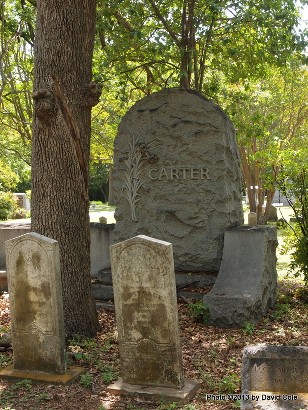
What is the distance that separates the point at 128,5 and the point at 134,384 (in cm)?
768

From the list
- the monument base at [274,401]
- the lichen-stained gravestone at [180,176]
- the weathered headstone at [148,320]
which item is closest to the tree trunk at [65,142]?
the weathered headstone at [148,320]

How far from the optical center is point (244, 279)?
→ 24.8ft

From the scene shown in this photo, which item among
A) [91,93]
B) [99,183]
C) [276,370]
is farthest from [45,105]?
[99,183]

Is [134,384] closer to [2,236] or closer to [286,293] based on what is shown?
[286,293]

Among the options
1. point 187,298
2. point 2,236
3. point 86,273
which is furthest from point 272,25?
point 2,236

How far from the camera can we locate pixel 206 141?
8453 mm

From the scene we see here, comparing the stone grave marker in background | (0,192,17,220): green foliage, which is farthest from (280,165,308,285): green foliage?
(0,192,17,220): green foliage

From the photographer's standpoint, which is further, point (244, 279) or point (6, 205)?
point (6, 205)

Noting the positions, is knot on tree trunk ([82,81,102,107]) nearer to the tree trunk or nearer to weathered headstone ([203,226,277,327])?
the tree trunk

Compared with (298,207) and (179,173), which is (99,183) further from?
(298,207)

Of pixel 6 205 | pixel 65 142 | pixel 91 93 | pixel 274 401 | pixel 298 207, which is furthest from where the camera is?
pixel 6 205

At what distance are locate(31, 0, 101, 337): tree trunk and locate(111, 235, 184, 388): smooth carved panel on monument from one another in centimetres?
156

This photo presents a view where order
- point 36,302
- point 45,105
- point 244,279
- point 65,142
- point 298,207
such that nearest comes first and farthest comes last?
point 36,302
point 45,105
point 65,142
point 244,279
point 298,207

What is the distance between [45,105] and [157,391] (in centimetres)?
329
